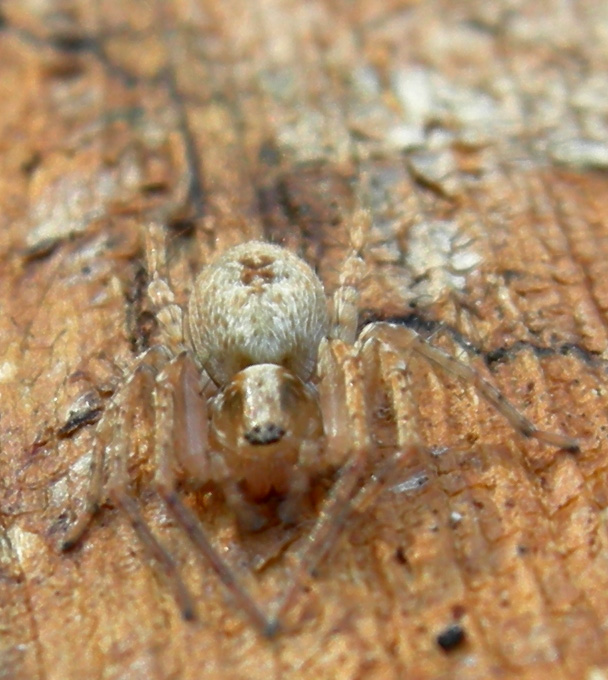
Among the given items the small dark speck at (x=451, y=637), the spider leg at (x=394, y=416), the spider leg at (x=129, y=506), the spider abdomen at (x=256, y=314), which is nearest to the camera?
the small dark speck at (x=451, y=637)

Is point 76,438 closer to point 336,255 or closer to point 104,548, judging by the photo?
point 104,548

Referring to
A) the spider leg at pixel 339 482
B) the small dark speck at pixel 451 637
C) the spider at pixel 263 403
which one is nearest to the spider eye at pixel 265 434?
the spider at pixel 263 403

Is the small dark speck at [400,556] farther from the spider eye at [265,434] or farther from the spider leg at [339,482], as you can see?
the spider eye at [265,434]

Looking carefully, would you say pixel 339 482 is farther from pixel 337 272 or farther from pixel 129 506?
pixel 337 272

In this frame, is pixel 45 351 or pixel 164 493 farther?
pixel 45 351

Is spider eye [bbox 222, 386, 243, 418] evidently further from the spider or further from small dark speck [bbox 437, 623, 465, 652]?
small dark speck [bbox 437, 623, 465, 652]

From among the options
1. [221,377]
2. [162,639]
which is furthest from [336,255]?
[162,639]
